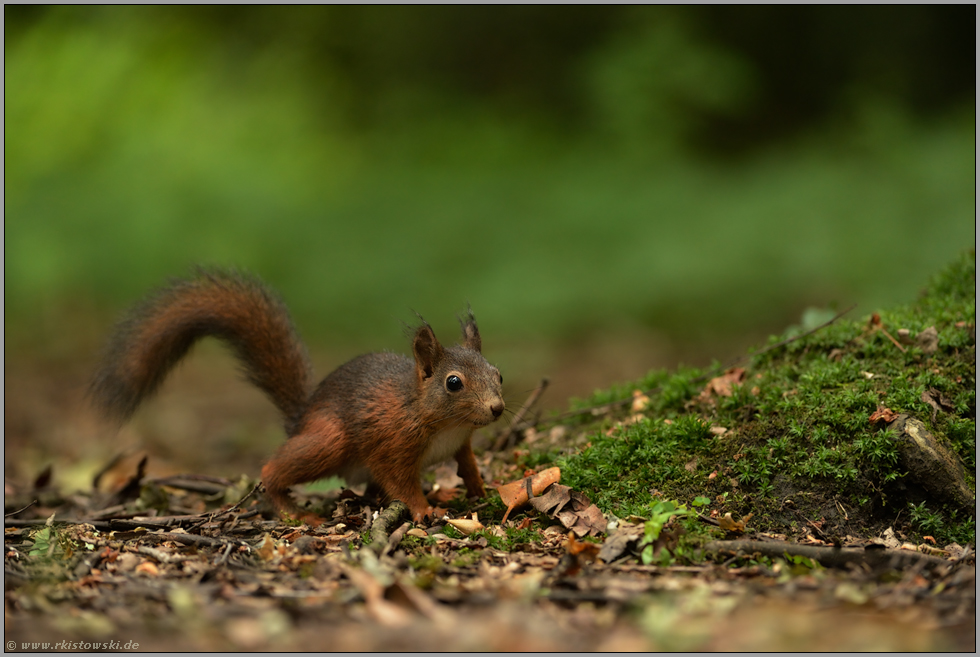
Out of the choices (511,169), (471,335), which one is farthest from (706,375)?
(511,169)

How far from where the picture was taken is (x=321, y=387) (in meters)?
4.64

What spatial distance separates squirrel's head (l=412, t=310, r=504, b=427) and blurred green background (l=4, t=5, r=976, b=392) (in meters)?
5.22

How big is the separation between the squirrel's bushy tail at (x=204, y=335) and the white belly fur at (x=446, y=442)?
37.8 inches

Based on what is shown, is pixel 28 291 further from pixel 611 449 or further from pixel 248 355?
pixel 611 449

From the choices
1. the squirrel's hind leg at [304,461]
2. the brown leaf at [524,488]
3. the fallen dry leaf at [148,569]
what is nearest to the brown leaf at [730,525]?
the brown leaf at [524,488]

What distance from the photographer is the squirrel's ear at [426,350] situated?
4266mm

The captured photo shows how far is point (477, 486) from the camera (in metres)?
4.48

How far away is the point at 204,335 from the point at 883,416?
3730 mm

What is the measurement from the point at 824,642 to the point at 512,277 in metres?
9.27

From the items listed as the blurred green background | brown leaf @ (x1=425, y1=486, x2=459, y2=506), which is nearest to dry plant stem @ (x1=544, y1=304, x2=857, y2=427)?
brown leaf @ (x1=425, y1=486, x2=459, y2=506)

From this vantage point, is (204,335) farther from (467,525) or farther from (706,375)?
(706,375)

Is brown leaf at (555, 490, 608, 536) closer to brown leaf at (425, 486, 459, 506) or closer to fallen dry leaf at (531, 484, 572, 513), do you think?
fallen dry leaf at (531, 484, 572, 513)

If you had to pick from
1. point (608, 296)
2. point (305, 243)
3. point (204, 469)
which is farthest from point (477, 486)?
point (305, 243)

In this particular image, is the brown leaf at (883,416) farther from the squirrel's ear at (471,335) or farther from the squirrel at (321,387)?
the squirrel's ear at (471,335)
